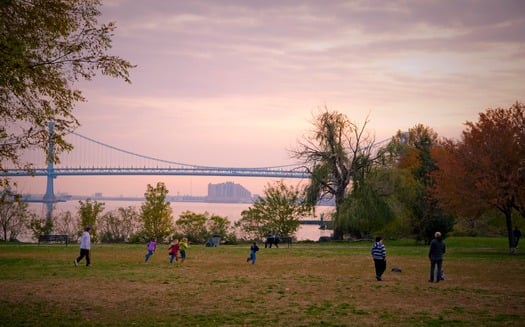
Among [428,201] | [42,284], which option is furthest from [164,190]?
[42,284]

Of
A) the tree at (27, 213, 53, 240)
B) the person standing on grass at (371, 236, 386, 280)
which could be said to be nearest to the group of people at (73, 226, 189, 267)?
the person standing on grass at (371, 236, 386, 280)

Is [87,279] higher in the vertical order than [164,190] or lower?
lower

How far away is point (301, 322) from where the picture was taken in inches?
442

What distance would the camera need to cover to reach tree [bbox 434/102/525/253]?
28844 millimetres

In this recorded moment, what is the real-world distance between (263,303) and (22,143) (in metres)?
6.60

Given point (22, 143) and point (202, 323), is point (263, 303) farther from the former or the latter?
point (22, 143)

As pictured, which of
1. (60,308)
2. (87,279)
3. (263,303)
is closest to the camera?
(60,308)

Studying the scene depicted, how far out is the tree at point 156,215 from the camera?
4506 cm

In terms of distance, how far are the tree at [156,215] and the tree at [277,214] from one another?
586 cm

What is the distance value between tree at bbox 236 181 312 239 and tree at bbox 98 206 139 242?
8505mm

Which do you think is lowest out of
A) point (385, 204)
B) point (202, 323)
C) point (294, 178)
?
point (202, 323)

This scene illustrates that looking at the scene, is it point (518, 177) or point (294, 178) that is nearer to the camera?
point (518, 177)

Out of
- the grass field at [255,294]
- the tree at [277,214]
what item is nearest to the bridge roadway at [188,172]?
the tree at [277,214]

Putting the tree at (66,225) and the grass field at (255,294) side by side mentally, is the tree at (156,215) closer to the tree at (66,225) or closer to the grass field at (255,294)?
the tree at (66,225)
